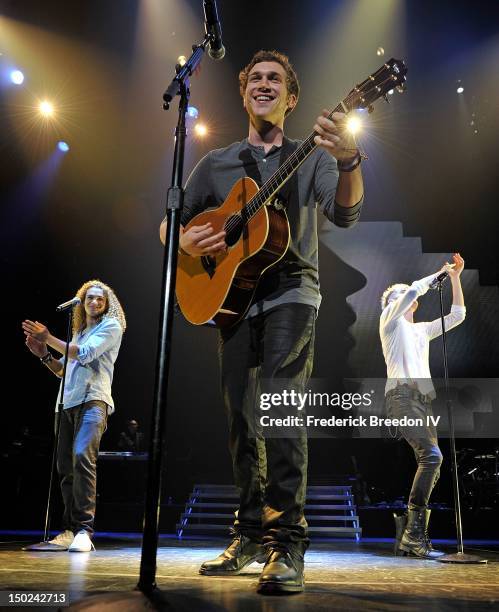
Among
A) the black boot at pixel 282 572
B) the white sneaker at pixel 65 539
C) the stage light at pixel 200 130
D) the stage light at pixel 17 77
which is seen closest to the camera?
the black boot at pixel 282 572

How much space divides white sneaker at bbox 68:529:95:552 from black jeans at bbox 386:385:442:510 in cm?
231

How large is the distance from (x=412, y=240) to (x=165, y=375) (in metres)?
6.13

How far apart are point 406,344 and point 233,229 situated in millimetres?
2412

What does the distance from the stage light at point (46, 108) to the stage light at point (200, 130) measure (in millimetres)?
1846

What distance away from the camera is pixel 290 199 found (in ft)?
8.08

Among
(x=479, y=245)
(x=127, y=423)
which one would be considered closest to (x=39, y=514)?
(x=127, y=423)

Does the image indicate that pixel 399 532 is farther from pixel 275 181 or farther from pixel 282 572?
pixel 275 181

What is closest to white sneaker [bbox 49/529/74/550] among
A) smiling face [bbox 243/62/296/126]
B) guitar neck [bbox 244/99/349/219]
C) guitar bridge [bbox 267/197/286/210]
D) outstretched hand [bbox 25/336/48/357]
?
outstretched hand [bbox 25/336/48/357]

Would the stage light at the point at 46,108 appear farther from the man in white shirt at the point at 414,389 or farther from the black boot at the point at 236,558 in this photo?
the black boot at the point at 236,558

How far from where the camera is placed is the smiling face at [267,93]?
2.67 metres

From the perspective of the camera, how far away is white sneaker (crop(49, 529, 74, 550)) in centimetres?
365

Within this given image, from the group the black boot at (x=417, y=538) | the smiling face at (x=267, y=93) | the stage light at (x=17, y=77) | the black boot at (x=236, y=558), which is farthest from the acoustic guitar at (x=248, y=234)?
the stage light at (x=17, y=77)

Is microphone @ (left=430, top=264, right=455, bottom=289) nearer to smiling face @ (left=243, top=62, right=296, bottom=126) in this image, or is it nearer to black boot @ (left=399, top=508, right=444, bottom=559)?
black boot @ (left=399, top=508, right=444, bottom=559)

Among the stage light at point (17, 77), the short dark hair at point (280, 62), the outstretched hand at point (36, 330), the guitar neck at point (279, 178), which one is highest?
the stage light at point (17, 77)
